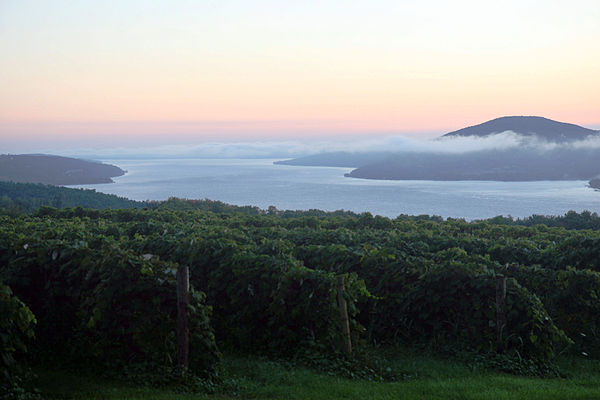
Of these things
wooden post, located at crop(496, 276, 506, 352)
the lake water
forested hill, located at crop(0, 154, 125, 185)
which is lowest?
the lake water

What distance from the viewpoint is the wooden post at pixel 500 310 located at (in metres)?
9.30

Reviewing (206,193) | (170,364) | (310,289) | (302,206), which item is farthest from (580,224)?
(206,193)

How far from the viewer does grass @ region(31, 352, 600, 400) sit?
698 cm

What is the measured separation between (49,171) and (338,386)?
18557 cm

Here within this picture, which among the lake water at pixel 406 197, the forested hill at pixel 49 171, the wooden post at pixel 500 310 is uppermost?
the forested hill at pixel 49 171

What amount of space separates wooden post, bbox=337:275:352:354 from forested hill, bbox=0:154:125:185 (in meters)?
157

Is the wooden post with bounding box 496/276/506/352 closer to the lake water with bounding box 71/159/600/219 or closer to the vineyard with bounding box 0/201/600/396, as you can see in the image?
the vineyard with bounding box 0/201/600/396

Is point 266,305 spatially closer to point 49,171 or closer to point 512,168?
point 49,171

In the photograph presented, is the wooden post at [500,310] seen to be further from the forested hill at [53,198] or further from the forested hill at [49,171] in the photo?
the forested hill at [49,171]

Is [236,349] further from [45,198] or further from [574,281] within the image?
[45,198]

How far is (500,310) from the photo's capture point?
931 cm

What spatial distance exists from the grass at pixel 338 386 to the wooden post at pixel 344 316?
0.85 meters

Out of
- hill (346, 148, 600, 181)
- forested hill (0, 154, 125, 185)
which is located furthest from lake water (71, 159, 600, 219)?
forested hill (0, 154, 125, 185)

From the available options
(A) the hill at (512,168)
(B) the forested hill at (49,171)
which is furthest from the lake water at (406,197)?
(B) the forested hill at (49,171)
